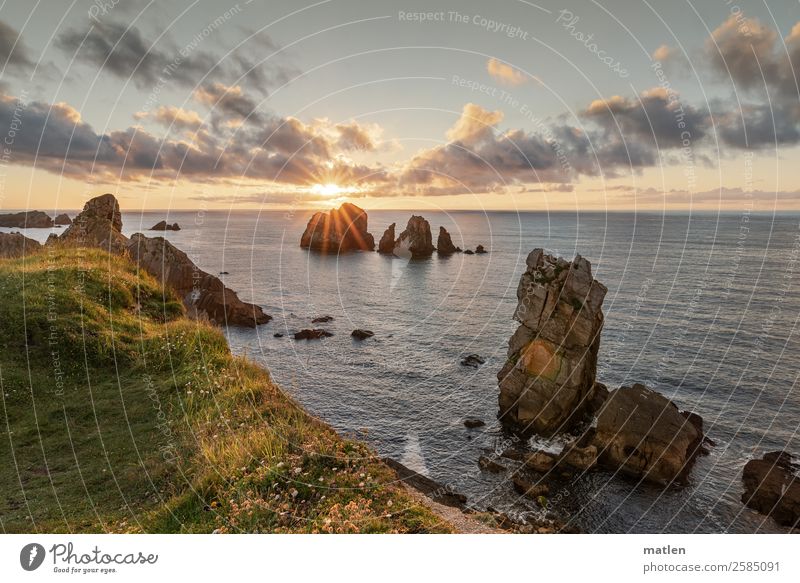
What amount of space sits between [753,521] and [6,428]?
36495mm

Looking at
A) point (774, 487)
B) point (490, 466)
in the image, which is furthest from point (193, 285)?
point (774, 487)

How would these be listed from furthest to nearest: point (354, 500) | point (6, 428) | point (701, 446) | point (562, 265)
→ point (562, 265)
point (701, 446)
point (6, 428)
point (354, 500)

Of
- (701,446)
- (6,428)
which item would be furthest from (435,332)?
(6,428)

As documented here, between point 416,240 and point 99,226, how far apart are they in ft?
385

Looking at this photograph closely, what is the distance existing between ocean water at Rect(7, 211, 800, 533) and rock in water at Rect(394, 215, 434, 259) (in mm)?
34906

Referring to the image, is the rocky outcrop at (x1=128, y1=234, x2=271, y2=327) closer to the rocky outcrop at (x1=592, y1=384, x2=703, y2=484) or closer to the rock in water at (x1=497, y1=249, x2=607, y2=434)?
the rock in water at (x1=497, y1=249, x2=607, y2=434)

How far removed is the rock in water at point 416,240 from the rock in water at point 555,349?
360 feet

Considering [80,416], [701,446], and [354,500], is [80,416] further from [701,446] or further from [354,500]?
[701,446]

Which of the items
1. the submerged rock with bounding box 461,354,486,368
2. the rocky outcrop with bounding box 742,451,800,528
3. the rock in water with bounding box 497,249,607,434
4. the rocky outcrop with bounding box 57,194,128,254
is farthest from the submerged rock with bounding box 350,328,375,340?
the rocky outcrop with bounding box 742,451,800,528

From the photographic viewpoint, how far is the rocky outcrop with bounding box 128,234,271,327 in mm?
50406

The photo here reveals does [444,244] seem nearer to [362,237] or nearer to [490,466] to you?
[362,237]

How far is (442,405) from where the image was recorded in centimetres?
4128

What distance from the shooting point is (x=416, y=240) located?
147 meters

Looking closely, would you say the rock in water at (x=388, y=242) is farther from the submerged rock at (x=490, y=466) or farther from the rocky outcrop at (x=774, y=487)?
the rocky outcrop at (x=774, y=487)
